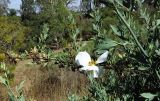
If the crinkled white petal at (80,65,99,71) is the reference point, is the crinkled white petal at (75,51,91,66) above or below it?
above

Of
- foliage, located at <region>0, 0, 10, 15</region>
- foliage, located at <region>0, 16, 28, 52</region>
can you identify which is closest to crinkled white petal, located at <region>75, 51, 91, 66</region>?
foliage, located at <region>0, 16, 28, 52</region>

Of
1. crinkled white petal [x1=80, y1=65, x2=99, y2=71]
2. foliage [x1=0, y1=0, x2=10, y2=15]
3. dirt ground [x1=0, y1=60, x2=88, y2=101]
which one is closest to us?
crinkled white petal [x1=80, y1=65, x2=99, y2=71]

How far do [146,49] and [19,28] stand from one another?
63.6ft

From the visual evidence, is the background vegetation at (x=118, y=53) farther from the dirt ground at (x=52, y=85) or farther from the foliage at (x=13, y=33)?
the foliage at (x=13, y=33)

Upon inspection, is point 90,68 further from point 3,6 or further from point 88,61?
point 3,6

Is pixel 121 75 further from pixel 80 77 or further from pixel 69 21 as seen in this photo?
pixel 80 77

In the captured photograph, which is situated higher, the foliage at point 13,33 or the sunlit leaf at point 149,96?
the sunlit leaf at point 149,96

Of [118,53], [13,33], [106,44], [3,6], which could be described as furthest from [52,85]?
[3,6]

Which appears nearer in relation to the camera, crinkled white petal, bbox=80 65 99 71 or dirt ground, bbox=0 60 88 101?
crinkled white petal, bbox=80 65 99 71

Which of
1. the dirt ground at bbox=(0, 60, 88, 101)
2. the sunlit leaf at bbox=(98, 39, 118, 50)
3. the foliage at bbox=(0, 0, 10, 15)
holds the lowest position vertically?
the dirt ground at bbox=(0, 60, 88, 101)

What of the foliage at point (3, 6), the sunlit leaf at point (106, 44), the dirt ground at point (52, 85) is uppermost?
the sunlit leaf at point (106, 44)

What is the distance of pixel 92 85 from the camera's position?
7.12 feet

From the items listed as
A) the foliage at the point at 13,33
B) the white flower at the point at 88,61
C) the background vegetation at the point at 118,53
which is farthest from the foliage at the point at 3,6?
the white flower at the point at 88,61

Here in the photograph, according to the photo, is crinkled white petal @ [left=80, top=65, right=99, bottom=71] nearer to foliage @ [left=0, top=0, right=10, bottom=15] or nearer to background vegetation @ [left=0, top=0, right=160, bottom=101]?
background vegetation @ [left=0, top=0, right=160, bottom=101]
